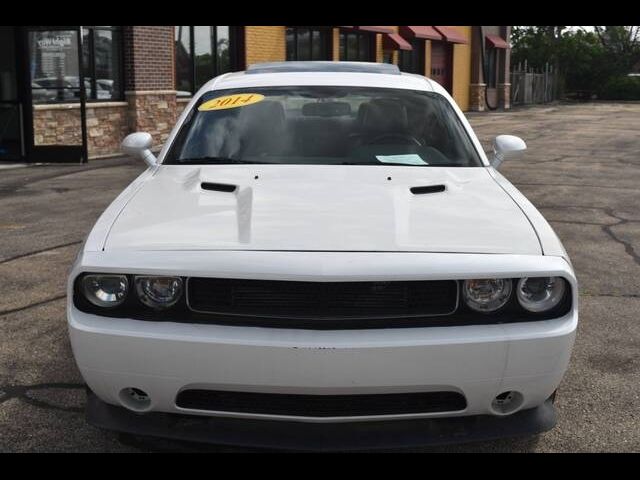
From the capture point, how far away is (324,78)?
464cm

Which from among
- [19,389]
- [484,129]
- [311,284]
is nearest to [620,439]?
[311,284]

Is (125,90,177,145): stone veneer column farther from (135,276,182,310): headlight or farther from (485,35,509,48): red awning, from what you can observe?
(485,35,509,48): red awning

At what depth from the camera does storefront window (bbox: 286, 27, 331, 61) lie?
68.8ft

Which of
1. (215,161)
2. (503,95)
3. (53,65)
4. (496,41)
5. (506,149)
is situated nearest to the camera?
(215,161)

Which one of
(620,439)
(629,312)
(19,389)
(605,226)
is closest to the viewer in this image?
(620,439)

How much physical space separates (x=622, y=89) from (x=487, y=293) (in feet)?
182

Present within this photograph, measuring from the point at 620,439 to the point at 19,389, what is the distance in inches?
113

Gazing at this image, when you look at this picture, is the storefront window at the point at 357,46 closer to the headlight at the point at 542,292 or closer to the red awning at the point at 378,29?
the red awning at the point at 378,29

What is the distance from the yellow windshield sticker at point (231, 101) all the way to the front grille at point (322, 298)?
1.87 meters

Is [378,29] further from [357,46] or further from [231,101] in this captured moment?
[231,101]

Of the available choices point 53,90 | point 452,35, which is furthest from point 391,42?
point 53,90

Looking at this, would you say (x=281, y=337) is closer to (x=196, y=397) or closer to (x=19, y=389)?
(x=196, y=397)

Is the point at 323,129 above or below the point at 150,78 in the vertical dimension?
below

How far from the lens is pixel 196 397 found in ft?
8.89
